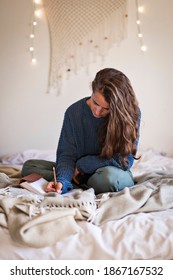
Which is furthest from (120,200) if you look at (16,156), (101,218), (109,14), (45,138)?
(109,14)

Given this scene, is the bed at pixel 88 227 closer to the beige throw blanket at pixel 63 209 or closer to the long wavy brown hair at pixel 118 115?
the beige throw blanket at pixel 63 209

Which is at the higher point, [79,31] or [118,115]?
[79,31]

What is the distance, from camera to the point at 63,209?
932 millimetres

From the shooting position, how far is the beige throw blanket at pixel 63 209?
84cm

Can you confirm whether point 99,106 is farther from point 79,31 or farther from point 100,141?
point 79,31

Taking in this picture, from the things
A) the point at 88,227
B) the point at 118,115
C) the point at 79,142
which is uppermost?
the point at 118,115

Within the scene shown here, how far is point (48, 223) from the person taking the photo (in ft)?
2.84

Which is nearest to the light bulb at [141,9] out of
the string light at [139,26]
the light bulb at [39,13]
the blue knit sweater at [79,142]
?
the string light at [139,26]

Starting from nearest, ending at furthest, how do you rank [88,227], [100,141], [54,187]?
[88,227]
[54,187]
[100,141]

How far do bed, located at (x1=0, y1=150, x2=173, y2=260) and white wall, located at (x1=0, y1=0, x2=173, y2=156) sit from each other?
1.28 metres

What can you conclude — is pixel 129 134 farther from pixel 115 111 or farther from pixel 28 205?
pixel 28 205

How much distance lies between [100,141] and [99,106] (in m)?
0.18

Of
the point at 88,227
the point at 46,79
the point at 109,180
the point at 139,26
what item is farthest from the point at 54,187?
the point at 139,26

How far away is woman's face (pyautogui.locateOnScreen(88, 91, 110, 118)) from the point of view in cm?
117
